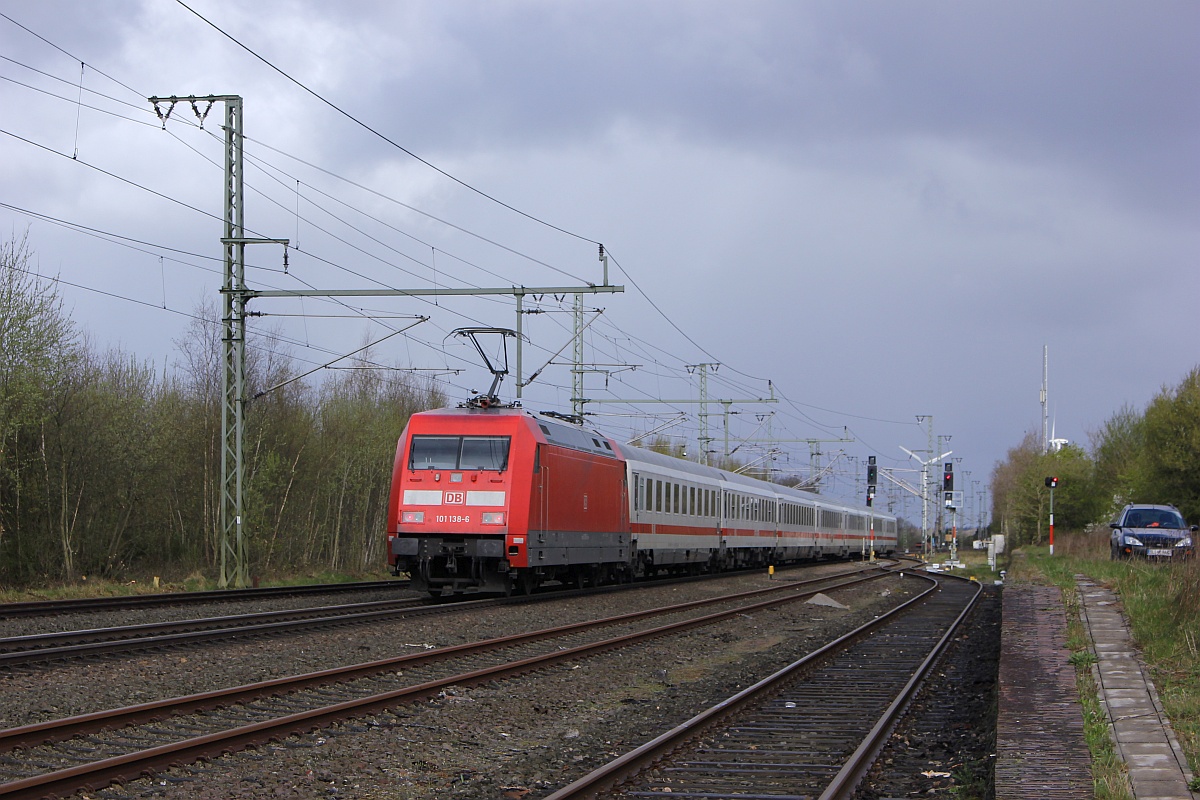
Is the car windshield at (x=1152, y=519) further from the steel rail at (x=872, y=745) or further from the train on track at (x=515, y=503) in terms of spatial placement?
the steel rail at (x=872, y=745)

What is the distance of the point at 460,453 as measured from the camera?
2050 cm

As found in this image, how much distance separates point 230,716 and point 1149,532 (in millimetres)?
25504

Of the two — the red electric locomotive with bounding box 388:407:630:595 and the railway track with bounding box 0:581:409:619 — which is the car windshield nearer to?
the red electric locomotive with bounding box 388:407:630:595

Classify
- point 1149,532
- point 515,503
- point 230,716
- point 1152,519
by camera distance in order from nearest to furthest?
point 230,716 < point 515,503 < point 1149,532 < point 1152,519

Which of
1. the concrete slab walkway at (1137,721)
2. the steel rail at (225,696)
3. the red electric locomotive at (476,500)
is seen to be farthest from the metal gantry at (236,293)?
the concrete slab walkway at (1137,721)

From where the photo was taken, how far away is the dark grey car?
28.1 m

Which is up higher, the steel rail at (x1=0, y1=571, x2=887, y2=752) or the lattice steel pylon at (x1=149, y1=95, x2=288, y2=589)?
the lattice steel pylon at (x1=149, y1=95, x2=288, y2=589)

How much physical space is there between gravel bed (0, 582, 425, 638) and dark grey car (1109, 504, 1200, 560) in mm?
17465

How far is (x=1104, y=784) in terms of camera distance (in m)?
6.30

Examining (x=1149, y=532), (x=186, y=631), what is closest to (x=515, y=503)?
(x=186, y=631)

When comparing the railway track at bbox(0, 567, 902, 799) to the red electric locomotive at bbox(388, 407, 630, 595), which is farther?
the red electric locomotive at bbox(388, 407, 630, 595)

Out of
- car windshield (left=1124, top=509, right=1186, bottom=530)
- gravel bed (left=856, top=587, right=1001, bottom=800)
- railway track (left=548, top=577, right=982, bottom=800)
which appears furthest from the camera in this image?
car windshield (left=1124, top=509, right=1186, bottom=530)

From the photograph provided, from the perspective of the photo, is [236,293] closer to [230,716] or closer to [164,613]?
[164,613]

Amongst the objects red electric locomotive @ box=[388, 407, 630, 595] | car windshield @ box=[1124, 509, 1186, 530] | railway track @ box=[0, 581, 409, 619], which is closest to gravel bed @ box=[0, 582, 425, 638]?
railway track @ box=[0, 581, 409, 619]
